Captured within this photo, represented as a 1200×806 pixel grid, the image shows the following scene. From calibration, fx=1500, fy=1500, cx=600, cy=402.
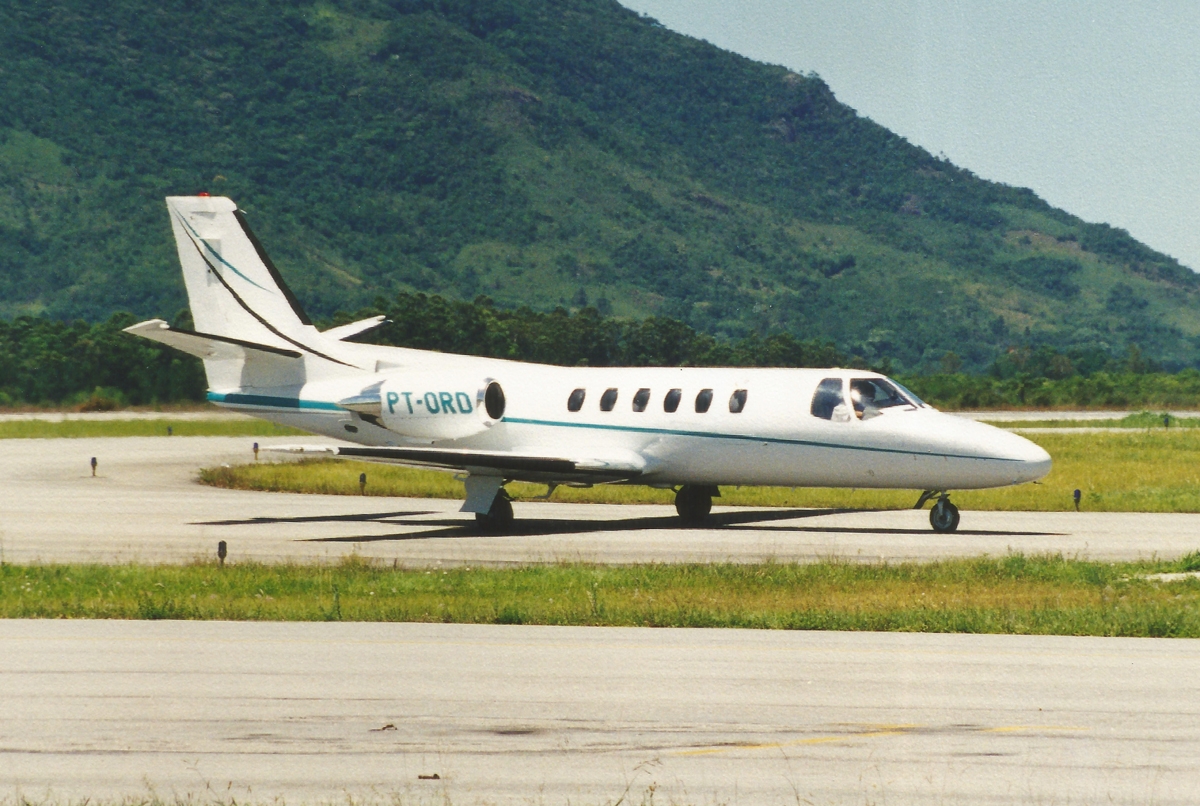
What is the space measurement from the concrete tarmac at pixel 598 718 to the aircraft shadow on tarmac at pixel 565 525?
11.3 meters

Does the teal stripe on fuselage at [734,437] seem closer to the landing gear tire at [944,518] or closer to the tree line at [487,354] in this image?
the landing gear tire at [944,518]

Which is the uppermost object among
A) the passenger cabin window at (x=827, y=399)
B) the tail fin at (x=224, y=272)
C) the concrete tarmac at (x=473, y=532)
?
the tail fin at (x=224, y=272)

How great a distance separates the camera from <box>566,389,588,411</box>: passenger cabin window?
27.8 metres

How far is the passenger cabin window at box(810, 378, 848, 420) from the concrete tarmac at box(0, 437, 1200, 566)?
2.02 metres

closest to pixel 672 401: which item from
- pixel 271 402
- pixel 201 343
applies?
pixel 271 402

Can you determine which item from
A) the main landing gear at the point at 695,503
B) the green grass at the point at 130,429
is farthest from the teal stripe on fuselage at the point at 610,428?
the green grass at the point at 130,429

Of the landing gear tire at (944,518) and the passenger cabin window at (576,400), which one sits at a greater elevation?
the passenger cabin window at (576,400)

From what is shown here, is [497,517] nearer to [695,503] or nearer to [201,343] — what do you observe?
[695,503]

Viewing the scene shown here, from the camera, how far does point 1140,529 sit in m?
24.8

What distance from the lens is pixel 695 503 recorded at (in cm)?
2803

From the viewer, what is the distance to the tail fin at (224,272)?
30516 millimetres

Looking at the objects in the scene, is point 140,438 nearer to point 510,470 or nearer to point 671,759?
point 510,470

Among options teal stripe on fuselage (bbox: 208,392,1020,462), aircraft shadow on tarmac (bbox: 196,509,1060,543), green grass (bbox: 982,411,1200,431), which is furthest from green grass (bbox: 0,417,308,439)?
green grass (bbox: 982,411,1200,431)

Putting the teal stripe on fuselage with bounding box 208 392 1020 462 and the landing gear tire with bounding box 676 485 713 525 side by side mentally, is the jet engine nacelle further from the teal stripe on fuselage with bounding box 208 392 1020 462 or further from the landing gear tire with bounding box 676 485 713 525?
the landing gear tire with bounding box 676 485 713 525
